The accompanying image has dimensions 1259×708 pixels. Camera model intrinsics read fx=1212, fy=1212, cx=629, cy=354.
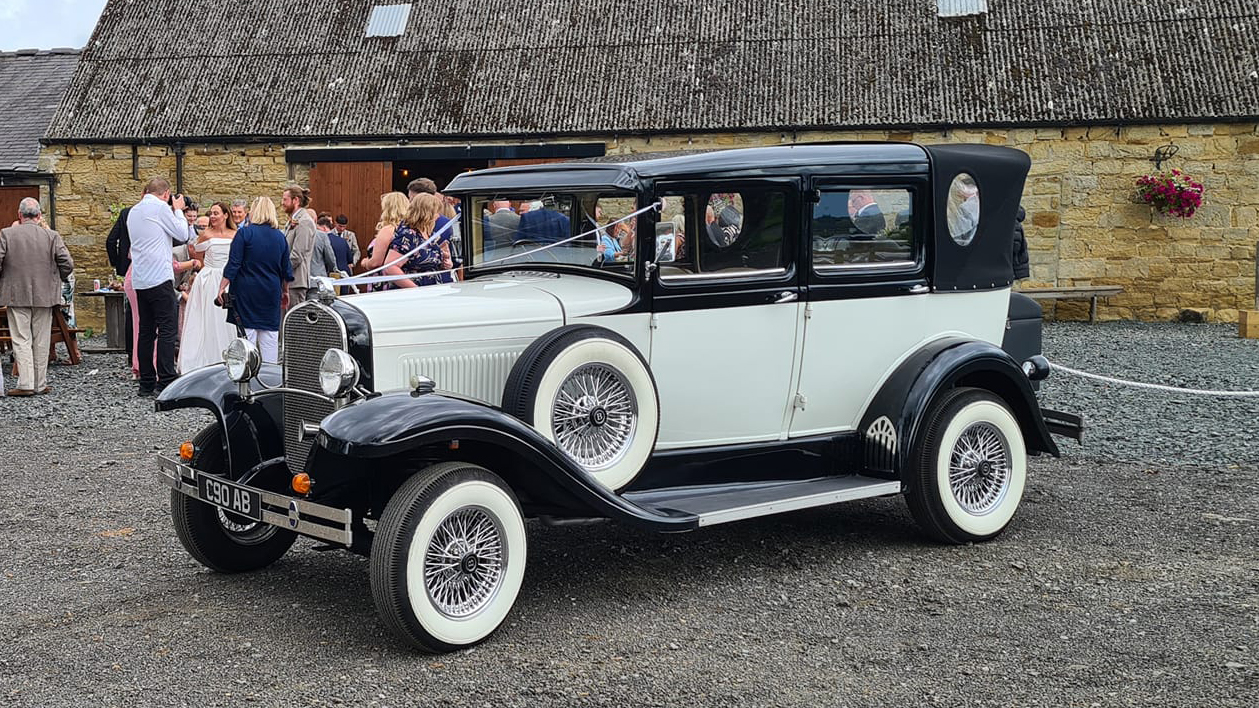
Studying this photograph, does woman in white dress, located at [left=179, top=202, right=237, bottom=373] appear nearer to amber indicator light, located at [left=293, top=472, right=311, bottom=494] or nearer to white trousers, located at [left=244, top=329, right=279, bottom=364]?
white trousers, located at [left=244, top=329, right=279, bottom=364]

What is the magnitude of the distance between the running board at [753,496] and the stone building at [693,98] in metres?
12.4

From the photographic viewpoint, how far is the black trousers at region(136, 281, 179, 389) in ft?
33.9

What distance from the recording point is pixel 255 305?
9.20 m

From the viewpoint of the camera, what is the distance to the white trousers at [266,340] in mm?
9414

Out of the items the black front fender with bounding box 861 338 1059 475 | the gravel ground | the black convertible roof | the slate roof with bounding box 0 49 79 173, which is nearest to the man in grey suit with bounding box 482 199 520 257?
the black convertible roof

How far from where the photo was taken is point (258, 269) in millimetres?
9156

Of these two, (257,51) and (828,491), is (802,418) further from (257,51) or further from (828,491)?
(257,51)

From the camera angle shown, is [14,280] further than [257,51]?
No

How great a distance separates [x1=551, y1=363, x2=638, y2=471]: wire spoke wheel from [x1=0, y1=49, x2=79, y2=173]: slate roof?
17.5 meters

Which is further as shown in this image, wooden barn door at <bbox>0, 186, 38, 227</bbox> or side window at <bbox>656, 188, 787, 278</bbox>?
wooden barn door at <bbox>0, 186, 38, 227</bbox>

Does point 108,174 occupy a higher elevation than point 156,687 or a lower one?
higher

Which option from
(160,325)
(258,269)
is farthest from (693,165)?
(160,325)

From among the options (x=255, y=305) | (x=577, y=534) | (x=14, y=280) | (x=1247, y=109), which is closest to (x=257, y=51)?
(x=14, y=280)

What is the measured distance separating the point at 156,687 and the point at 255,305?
→ 18.8 ft
